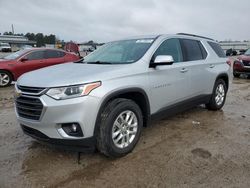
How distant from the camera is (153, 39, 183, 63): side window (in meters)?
4.27

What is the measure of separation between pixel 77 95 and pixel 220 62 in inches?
162

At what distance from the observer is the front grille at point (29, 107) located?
122 inches

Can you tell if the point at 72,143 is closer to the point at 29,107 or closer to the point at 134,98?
the point at 29,107

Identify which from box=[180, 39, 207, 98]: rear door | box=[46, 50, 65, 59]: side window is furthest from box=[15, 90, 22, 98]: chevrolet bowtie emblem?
box=[46, 50, 65, 59]: side window

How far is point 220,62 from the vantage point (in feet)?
19.4

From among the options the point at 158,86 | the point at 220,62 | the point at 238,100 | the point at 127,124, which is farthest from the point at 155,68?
the point at 238,100

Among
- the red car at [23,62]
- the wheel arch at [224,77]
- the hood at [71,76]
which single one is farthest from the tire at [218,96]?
the red car at [23,62]

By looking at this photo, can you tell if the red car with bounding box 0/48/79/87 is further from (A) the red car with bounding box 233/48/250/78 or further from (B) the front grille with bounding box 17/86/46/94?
(A) the red car with bounding box 233/48/250/78

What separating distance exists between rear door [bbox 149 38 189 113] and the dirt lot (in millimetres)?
660

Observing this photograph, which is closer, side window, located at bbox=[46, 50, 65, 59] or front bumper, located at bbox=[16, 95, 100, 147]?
front bumper, located at bbox=[16, 95, 100, 147]

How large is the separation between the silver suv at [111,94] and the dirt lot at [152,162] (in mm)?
336

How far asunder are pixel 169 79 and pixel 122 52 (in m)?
0.93

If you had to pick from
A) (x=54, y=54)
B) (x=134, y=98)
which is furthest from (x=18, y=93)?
(x=54, y=54)

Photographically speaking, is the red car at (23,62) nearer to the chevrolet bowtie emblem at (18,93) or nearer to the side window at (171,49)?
the chevrolet bowtie emblem at (18,93)
